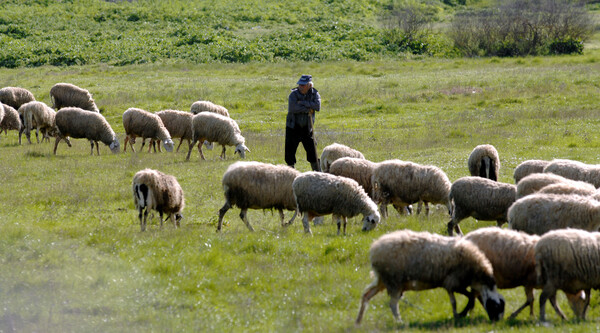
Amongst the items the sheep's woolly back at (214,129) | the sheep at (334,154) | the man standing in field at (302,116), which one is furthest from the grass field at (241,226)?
the sheep at (334,154)

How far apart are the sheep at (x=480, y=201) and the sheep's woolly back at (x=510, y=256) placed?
11.1ft

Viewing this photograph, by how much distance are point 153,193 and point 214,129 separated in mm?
9280

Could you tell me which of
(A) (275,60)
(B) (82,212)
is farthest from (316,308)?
(A) (275,60)

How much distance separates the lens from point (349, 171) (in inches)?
574

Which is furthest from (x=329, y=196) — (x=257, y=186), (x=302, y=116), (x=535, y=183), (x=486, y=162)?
(x=486, y=162)

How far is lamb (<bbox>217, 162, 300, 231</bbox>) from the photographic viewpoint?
12852mm

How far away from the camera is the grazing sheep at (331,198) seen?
40.1 feet

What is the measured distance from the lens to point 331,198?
12.2 m

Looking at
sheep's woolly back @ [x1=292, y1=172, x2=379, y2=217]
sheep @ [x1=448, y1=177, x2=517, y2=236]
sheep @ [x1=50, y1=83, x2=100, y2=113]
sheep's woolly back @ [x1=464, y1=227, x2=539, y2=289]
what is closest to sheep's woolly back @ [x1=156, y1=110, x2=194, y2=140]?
sheep @ [x1=50, y1=83, x2=100, y2=113]

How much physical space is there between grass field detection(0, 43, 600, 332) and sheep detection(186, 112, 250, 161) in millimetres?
579

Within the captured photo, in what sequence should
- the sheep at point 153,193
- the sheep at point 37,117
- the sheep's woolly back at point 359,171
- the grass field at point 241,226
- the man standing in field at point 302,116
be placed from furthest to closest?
the sheep at point 37,117, the man standing in field at point 302,116, the sheep's woolly back at point 359,171, the sheep at point 153,193, the grass field at point 241,226

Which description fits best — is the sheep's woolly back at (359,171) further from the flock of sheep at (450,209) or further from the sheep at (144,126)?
the sheep at (144,126)

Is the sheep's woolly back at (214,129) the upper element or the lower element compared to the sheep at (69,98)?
upper

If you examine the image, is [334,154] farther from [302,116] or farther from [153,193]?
[153,193]
